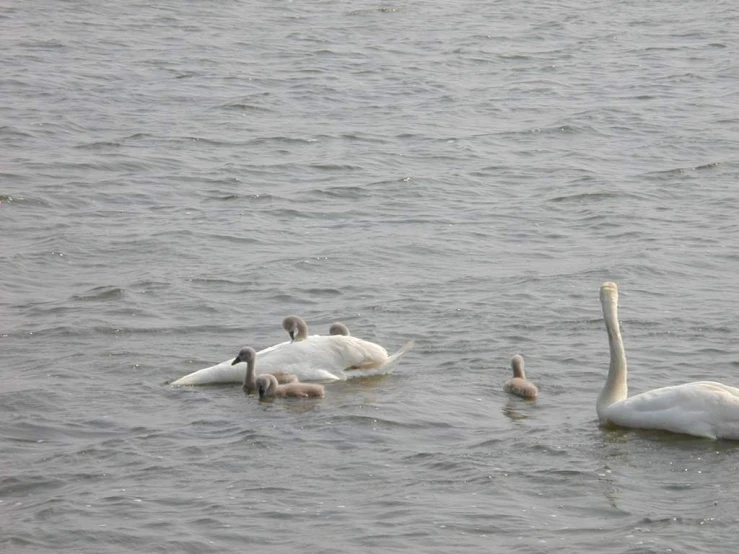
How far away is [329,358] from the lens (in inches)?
438

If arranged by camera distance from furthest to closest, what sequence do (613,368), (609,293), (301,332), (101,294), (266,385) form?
1. (101,294)
2. (301,332)
3. (266,385)
4. (609,293)
5. (613,368)

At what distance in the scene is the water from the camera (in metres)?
8.38

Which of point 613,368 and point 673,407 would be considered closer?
point 673,407

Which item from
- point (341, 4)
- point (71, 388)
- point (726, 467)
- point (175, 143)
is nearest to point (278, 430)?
point (71, 388)

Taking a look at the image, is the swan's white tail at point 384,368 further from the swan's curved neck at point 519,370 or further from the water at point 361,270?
the swan's curved neck at point 519,370

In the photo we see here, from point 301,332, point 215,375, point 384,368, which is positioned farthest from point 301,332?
point 215,375

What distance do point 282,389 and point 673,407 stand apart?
8.99 feet

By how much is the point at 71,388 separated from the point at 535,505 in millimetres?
3807

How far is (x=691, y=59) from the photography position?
2633 centimetres

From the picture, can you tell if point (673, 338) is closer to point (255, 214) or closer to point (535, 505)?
point (535, 505)

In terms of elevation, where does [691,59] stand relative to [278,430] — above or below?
above

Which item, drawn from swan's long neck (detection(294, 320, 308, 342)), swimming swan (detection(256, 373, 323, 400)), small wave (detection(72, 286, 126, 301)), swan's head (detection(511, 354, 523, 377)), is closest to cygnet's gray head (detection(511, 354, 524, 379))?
swan's head (detection(511, 354, 523, 377))

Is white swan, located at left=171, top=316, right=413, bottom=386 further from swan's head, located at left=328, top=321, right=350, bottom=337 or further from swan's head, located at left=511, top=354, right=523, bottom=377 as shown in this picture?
swan's head, located at left=511, top=354, right=523, bottom=377

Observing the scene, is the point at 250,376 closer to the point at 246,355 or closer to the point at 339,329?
the point at 246,355
